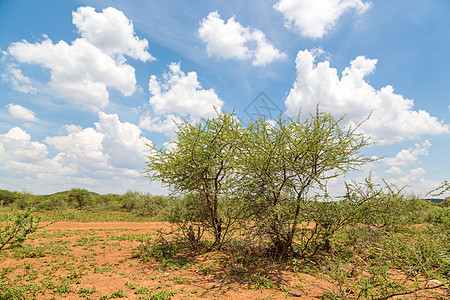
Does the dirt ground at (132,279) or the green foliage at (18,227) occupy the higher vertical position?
the green foliage at (18,227)

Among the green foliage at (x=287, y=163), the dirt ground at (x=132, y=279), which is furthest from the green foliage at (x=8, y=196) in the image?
the green foliage at (x=287, y=163)

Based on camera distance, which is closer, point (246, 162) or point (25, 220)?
point (25, 220)

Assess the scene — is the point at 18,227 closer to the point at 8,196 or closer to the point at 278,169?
the point at 278,169

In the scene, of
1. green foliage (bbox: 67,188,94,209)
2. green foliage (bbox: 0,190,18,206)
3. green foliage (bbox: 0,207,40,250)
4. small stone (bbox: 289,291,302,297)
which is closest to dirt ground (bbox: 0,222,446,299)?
small stone (bbox: 289,291,302,297)

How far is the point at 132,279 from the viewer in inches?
299

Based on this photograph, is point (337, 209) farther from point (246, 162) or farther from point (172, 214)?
point (172, 214)

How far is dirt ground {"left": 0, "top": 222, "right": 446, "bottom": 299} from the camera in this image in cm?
646

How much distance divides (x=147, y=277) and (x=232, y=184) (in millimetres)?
4491

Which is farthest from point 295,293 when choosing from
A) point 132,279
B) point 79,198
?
point 79,198

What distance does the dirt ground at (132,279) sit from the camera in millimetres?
6457

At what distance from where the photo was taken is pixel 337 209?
8086 mm

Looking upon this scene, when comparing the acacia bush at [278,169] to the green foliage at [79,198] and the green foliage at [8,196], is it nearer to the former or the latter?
the green foliage at [79,198]

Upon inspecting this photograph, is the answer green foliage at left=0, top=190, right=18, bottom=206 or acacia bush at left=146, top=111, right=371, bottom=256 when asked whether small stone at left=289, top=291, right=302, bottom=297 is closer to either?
acacia bush at left=146, top=111, right=371, bottom=256

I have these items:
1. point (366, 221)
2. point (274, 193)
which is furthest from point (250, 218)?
point (366, 221)
